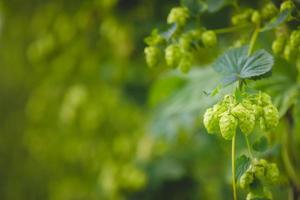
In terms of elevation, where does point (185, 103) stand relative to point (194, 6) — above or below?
above

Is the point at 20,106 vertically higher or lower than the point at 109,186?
higher

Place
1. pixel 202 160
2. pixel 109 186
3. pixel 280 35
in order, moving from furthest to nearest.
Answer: pixel 202 160 → pixel 109 186 → pixel 280 35

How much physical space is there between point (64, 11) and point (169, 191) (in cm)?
65

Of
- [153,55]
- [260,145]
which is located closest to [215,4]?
[153,55]

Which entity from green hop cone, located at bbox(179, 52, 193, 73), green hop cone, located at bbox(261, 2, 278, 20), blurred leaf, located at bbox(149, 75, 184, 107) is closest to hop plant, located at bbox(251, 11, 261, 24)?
green hop cone, located at bbox(261, 2, 278, 20)

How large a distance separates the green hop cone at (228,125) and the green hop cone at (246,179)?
0.09 meters

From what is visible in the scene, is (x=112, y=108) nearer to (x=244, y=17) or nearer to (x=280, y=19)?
(x=244, y=17)

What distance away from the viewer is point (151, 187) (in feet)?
5.72

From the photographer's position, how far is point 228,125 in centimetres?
69

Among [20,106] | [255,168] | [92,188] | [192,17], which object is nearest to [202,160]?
[92,188]

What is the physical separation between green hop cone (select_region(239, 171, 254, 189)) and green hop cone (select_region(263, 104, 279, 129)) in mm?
75

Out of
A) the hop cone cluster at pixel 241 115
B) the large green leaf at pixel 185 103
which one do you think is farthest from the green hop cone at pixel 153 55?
the large green leaf at pixel 185 103

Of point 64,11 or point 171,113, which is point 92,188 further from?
point 171,113

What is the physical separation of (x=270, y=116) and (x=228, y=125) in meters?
0.06
